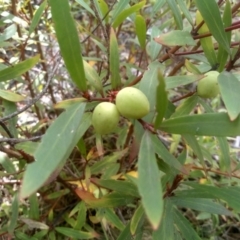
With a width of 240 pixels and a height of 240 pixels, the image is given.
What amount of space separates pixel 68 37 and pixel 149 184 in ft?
0.77

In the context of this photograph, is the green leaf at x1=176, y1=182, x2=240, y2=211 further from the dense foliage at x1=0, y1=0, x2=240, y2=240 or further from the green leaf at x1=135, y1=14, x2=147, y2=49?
the green leaf at x1=135, y1=14, x2=147, y2=49

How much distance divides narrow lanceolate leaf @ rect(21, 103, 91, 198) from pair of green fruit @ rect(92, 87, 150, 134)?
0.04m

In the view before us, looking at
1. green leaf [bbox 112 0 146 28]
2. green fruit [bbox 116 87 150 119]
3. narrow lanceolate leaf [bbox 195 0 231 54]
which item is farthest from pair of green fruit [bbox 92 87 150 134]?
green leaf [bbox 112 0 146 28]

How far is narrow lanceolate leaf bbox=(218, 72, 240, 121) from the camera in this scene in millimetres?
592

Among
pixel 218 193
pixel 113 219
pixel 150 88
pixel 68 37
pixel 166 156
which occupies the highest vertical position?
pixel 68 37

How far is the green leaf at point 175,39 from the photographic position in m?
0.71

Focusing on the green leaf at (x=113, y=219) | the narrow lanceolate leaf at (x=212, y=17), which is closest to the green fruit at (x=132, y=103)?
the narrow lanceolate leaf at (x=212, y=17)

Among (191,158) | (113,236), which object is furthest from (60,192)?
(191,158)

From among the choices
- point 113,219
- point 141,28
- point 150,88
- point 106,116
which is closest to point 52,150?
point 106,116

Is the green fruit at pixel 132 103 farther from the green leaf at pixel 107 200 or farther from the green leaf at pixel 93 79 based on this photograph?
the green leaf at pixel 107 200

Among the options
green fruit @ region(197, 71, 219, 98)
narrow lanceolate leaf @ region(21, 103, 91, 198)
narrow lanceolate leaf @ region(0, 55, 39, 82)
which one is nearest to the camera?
narrow lanceolate leaf @ region(21, 103, 91, 198)

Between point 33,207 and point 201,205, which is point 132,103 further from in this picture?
point 33,207

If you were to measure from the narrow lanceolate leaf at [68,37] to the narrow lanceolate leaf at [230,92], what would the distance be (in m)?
0.22

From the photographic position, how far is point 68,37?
1.90 feet
